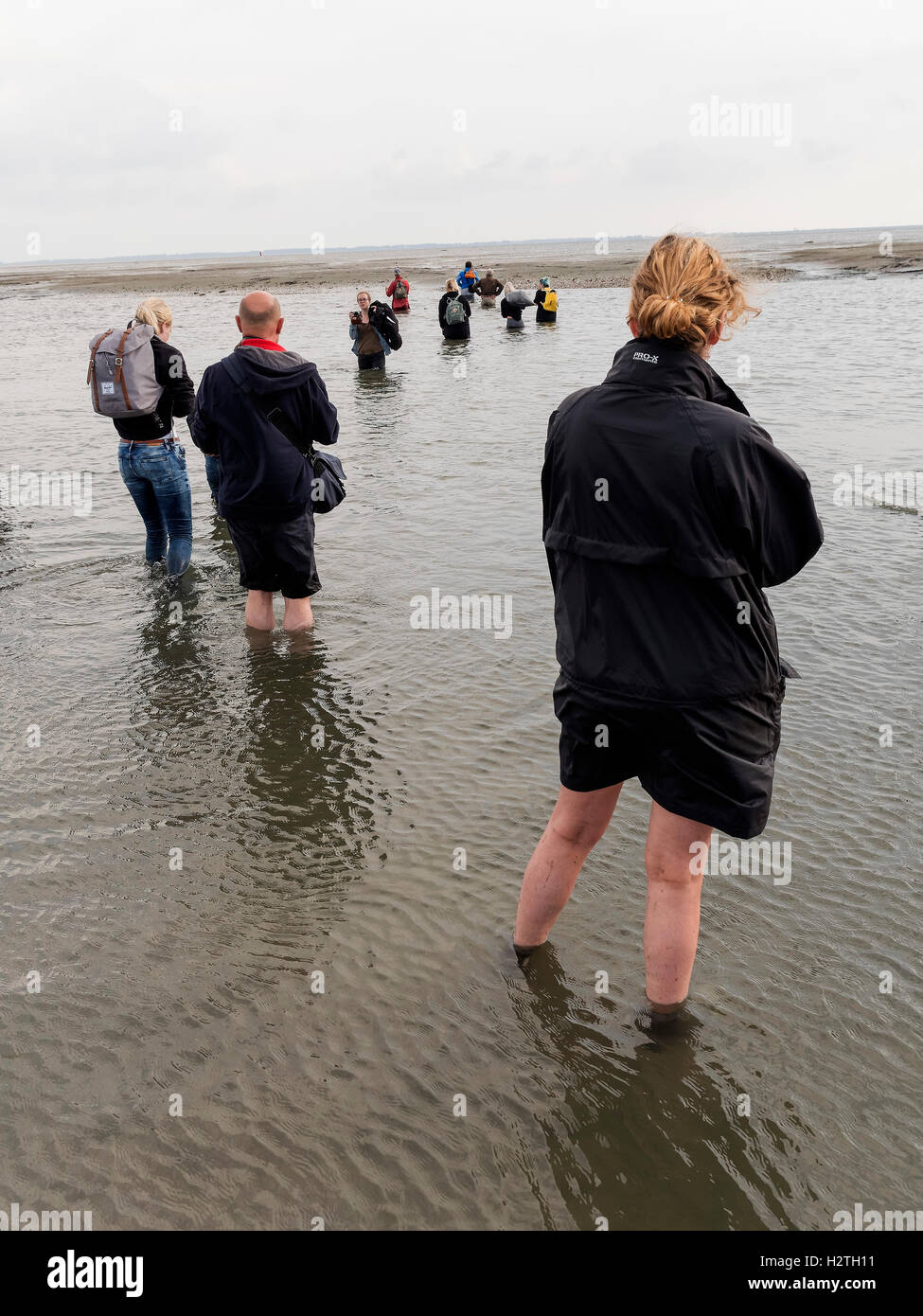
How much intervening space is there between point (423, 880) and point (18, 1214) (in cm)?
172

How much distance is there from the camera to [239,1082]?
2.80m

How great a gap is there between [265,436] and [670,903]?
142 inches

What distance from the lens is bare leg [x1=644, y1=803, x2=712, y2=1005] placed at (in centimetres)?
263

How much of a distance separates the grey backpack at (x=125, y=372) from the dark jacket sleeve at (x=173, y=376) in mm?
45

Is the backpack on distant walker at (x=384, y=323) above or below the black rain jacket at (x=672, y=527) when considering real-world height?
above

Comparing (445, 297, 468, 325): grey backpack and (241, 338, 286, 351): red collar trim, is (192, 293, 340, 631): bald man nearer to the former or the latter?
(241, 338, 286, 351): red collar trim

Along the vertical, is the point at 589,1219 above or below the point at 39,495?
below

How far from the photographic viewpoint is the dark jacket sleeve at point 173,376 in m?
6.31

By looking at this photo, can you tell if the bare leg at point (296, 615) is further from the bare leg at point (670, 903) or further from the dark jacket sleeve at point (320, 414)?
the bare leg at point (670, 903)

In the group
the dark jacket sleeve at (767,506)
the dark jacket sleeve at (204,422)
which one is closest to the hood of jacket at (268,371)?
the dark jacket sleeve at (204,422)

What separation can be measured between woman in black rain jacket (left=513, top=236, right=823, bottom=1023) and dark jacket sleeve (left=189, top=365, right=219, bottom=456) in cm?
316

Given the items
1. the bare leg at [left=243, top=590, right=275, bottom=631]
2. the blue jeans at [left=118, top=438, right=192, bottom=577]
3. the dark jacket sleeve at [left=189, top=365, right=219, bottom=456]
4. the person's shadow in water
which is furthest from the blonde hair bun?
the blue jeans at [left=118, top=438, right=192, bottom=577]
